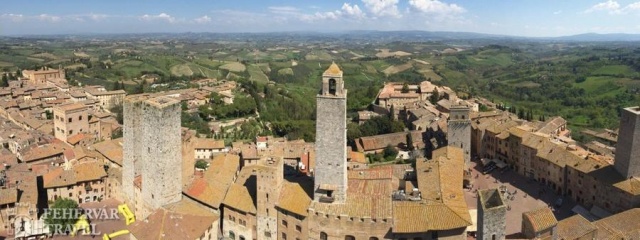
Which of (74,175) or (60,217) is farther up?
(74,175)

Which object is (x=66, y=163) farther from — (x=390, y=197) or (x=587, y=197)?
(x=587, y=197)

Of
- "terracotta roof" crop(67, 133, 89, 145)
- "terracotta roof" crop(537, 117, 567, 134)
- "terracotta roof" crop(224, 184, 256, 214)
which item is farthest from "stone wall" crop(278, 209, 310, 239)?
"terracotta roof" crop(537, 117, 567, 134)

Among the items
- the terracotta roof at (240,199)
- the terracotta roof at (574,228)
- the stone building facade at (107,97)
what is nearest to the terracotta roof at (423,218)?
the terracotta roof at (574,228)

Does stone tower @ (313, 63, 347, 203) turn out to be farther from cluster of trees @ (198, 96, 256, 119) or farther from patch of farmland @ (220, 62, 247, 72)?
patch of farmland @ (220, 62, 247, 72)

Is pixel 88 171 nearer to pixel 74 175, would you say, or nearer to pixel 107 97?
pixel 74 175

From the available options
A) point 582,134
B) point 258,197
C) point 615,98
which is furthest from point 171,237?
point 615,98

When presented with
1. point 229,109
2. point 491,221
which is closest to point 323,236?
point 491,221
